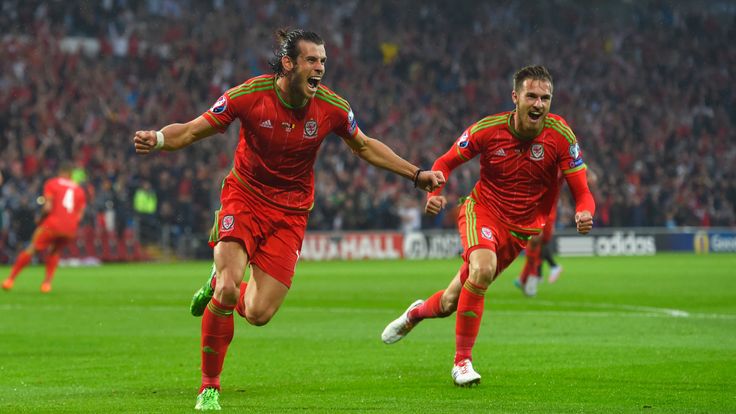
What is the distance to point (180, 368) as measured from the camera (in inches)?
388

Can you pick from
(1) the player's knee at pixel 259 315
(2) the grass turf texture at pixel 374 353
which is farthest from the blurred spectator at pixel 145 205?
(1) the player's knee at pixel 259 315

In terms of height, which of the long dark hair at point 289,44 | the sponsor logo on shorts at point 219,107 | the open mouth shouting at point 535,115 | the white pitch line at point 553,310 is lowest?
the white pitch line at point 553,310

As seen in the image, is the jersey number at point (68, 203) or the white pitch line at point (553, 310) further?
the jersey number at point (68, 203)

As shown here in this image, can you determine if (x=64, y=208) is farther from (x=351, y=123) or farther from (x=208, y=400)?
(x=208, y=400)

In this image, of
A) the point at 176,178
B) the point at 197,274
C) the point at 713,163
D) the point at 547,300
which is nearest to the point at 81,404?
the point at 547,300

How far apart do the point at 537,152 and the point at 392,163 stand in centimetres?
159

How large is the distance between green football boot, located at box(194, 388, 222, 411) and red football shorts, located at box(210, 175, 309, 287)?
1013 mm

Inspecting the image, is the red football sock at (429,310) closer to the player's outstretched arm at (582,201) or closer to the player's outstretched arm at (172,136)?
the player's outstretched arm at (582,201)

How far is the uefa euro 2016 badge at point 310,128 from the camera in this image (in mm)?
8008

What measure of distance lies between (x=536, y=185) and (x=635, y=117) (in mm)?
35897

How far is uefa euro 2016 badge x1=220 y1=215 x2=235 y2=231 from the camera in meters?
7.80

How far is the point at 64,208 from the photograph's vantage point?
21922 millimetres

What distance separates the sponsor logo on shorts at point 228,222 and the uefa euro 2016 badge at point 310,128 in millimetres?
746

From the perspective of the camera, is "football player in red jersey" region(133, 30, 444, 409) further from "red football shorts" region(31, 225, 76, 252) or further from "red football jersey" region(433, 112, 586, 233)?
"red football shorts" region(31, 225, 76, 252)
